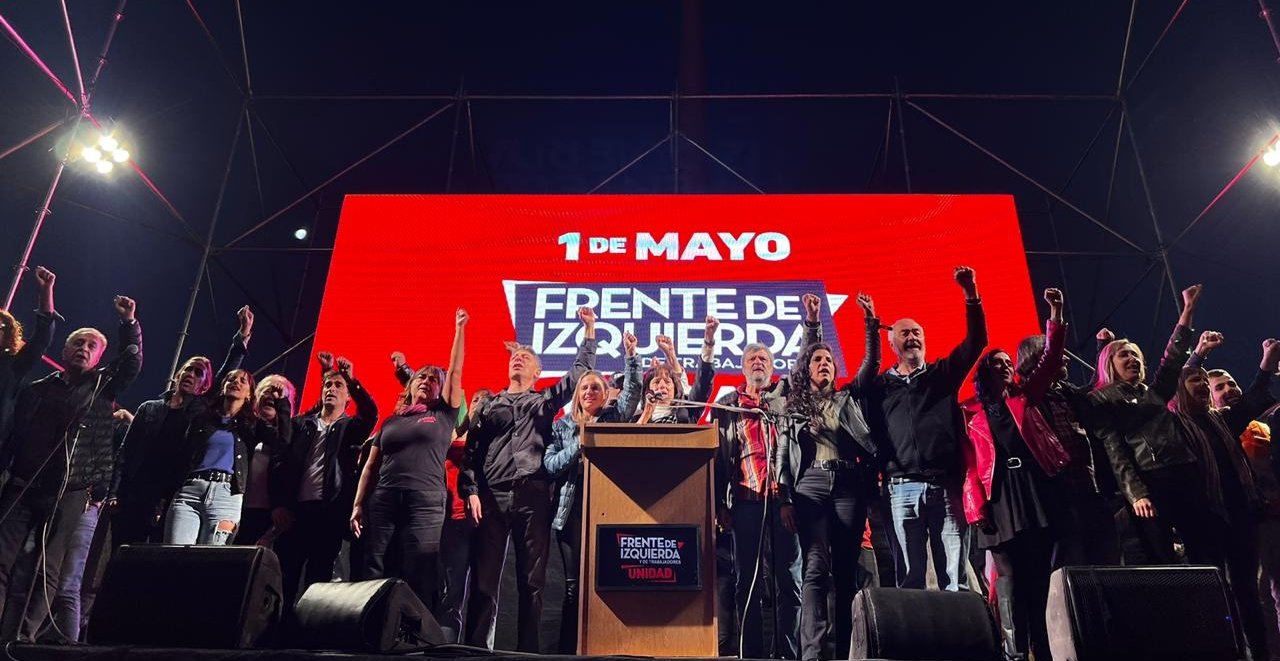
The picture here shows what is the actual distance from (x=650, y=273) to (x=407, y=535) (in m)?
3.12

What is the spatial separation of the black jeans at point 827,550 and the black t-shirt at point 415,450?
155cm

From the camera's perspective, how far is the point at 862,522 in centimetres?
340

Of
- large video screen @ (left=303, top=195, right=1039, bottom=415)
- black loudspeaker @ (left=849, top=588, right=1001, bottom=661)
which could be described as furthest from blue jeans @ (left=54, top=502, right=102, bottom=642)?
black loudspeaker @ (left=849, top=588, right=1001, bottom=661)

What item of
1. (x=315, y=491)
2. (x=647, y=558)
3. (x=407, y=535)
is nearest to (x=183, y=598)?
(x=407, y=535)

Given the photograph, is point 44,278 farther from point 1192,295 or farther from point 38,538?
point 1192,295

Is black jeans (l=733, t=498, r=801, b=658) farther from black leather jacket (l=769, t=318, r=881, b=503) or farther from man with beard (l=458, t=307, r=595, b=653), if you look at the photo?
man with beard (l=458, t=307, r=595, b=653)

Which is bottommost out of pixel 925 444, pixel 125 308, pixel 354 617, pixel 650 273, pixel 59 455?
pixel 354 617

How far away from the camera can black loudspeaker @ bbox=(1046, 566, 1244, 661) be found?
6.73 ft

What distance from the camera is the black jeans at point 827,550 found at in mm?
3240

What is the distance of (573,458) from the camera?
12.4ft

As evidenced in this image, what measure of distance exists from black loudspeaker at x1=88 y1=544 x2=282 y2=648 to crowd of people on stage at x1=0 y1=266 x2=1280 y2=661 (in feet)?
3.65

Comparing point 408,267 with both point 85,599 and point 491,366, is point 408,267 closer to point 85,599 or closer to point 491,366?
point 491,366

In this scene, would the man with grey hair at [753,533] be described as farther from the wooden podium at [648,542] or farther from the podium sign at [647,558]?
the podium sign at [647,558]

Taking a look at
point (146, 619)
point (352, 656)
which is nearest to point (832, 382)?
point (352, 656)
